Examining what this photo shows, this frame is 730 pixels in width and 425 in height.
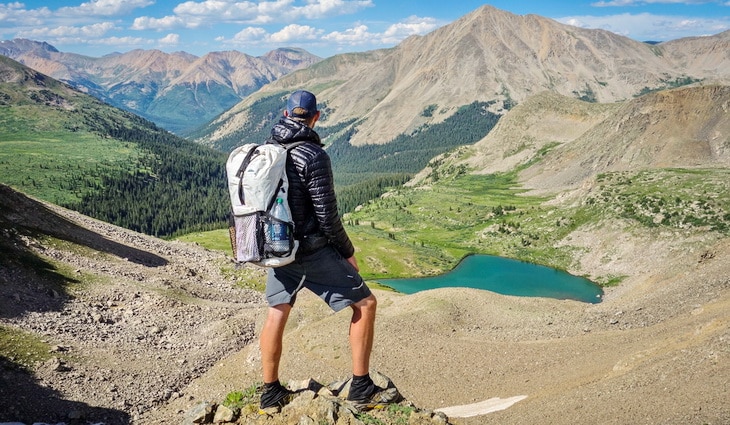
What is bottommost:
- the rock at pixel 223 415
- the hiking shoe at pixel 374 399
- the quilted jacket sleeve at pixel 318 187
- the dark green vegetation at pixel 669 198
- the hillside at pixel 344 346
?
the dark green vegetation at pixel 669 198

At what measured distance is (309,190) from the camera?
10344 mm

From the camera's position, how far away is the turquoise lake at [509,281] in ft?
320

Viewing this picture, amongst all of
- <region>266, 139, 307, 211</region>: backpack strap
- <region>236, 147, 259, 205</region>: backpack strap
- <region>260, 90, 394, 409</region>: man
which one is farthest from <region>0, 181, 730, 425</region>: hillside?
<region>236, 147, 259, 205</region>: backpack strap

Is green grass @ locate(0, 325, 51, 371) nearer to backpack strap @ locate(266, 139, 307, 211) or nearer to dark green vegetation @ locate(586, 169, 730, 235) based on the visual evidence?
backpack strap @ locate(266, 139, 307, 211)

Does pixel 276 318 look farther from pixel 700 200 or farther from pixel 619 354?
pixel 700 200

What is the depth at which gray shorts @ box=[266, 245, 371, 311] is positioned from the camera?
1103cm

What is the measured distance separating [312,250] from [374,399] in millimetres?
4694

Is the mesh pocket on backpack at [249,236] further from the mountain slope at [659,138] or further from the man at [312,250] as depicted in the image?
the mountain slope at [659,138]

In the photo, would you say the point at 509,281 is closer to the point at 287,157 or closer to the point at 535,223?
the point at 535,223

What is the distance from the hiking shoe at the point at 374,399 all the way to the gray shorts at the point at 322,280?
2694 millimetres

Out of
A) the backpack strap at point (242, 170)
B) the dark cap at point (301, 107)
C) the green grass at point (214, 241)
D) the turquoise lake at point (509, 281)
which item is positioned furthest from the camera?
the green grass at point (214, 241)

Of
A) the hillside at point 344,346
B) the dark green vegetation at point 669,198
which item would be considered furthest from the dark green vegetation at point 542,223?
the hillside at point 344,346

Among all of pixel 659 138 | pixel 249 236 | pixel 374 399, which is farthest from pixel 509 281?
pixel 659 138

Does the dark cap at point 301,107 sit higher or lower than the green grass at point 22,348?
higher
